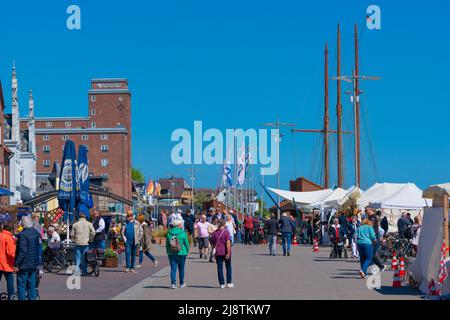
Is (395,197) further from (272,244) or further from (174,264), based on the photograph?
(174,264)

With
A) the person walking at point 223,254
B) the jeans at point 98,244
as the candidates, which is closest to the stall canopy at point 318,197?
the jeans at point 98,244

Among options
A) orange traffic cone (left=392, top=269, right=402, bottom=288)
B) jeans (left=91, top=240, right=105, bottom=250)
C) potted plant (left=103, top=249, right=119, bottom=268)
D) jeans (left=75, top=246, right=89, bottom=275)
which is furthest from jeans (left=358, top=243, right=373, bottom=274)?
jeans (left=91, top=240, right=105, bottom=250)

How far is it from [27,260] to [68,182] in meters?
12.7

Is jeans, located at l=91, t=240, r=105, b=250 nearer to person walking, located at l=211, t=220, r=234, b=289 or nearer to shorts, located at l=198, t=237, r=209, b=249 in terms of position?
shorts, located at l=198, t=237, r=209, b=249

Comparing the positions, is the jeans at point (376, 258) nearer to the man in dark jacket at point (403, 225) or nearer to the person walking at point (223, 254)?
the person walking at point (223, 254)

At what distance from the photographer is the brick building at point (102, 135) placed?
131 m

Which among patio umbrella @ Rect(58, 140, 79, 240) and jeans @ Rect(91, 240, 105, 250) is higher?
patio umbrella @ Rect(58, 140, 79, 240)

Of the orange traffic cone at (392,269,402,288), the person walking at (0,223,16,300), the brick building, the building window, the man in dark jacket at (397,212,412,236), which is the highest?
the brick building

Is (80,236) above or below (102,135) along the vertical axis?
below

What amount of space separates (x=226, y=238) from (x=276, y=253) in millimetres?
17837

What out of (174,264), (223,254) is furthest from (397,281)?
(174,264)

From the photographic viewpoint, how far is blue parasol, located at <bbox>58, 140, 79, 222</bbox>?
2797cm

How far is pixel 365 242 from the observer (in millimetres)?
21969
